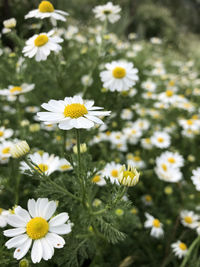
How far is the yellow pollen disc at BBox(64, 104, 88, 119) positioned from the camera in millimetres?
864

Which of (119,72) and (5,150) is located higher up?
(119,72)

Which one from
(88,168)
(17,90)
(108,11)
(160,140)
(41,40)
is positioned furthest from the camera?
(160,140)

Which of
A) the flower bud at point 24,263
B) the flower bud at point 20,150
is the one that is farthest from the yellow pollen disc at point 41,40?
the flower bud at point 24,263

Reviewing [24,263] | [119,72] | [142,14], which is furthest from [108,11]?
[142,14]

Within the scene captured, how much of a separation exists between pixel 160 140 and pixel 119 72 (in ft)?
3.23

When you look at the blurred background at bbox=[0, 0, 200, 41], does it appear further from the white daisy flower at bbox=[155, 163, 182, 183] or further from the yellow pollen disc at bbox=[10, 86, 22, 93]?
the white daisy flower at bbox=[155, 163, 182, 183]

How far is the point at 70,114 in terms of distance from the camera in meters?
0.87

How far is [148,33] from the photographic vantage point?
9.32 metres

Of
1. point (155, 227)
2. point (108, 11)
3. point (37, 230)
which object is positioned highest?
point (108, 11)

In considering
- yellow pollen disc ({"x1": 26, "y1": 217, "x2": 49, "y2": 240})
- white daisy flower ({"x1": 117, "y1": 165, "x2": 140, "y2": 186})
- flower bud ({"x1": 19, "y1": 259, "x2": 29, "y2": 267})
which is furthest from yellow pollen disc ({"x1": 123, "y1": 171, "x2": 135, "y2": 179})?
flower bud ({"x1": 19, "y1": 259, "x2": 29, "y2": 267})

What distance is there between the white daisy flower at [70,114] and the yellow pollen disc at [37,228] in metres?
0.37

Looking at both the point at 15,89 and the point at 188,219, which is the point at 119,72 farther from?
the point at 188,219

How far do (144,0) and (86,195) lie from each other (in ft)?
40.9

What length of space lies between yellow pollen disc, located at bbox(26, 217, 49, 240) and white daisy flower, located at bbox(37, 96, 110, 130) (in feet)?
1.22
